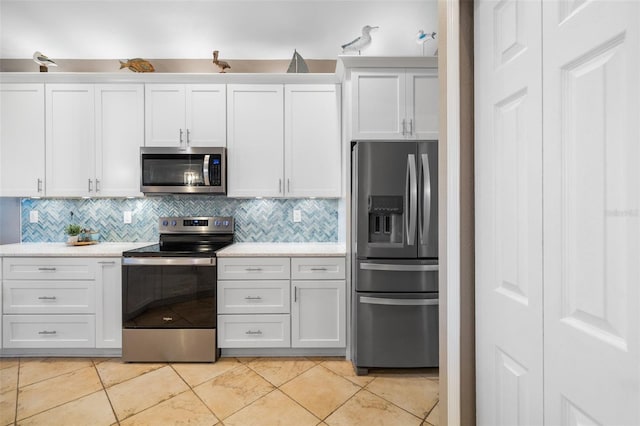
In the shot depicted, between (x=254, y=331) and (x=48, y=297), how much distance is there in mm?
1675

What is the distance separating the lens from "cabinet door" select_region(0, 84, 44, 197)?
9.24 feet

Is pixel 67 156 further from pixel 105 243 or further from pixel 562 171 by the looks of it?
pixel 562 171

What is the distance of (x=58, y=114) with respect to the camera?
112 inches

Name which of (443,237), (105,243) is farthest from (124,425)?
(443,237)

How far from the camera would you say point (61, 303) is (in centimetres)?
259

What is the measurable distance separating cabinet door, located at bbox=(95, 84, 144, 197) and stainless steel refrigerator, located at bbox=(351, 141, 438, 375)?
199 centimetres

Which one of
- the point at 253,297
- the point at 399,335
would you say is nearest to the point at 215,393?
the point at 253,297

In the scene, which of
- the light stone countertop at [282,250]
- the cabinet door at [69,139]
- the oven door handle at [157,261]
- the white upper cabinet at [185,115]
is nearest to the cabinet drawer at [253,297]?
the light stone countertop at [282,250]

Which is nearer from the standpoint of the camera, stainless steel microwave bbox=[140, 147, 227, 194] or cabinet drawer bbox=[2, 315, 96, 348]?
cabinet drawer bbox=[2, 315, 96, 348]

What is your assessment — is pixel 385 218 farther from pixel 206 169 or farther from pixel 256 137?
pixel 206 169

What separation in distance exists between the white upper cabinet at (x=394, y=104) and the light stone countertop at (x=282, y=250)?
96cm

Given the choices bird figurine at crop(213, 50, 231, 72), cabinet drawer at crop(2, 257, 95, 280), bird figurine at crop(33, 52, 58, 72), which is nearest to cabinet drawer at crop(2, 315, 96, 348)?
cabinet drawer at crop(2, 257, 95, 280)

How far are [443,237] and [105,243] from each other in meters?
3.13

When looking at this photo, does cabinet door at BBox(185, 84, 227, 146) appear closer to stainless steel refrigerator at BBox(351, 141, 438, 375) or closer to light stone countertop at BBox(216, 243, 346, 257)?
light stone countertop at BBox(216, 243, 346, 257)
